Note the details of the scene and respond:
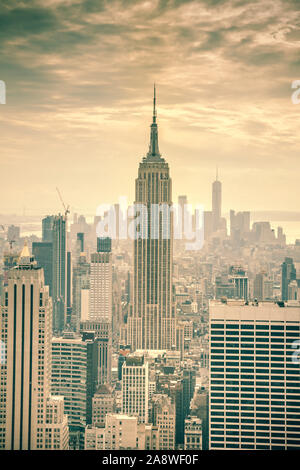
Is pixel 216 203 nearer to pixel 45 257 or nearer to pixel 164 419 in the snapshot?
pixel 45 257

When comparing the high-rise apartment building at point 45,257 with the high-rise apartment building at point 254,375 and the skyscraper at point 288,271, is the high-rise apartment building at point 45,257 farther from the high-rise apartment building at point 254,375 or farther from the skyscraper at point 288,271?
the skyscraper at point 288,271

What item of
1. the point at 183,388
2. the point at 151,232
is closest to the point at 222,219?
the point at 183,388

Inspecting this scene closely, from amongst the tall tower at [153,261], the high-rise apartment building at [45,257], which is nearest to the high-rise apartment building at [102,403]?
the high-rise apartment building at [45,257]

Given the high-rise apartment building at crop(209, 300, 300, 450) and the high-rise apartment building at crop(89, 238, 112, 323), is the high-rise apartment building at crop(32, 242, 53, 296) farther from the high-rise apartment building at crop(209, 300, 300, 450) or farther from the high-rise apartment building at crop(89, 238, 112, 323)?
the high-rise apartment building at crop(209, 300, 300, 450)

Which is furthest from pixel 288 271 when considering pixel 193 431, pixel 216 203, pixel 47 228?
pixel 47 228

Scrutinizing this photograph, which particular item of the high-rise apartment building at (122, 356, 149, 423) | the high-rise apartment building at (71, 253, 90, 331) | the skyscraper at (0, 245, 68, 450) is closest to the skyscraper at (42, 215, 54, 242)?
the skyscraper at (0, 245, 68, 450)
